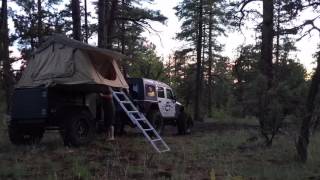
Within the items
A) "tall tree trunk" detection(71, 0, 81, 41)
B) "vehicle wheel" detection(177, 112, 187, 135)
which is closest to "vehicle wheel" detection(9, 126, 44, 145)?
"tall tree trunk" detection(71, 0, 81, 41)

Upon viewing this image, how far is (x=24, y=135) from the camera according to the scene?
50.6ft

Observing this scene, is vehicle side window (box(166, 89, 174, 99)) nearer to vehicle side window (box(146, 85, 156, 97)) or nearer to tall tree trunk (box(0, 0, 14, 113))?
vehicle side window (box(146, 85, 156, 97))

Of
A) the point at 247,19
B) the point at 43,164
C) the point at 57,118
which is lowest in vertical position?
the point at 43,164

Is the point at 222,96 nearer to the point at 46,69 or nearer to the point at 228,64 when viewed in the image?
the point at 228,64

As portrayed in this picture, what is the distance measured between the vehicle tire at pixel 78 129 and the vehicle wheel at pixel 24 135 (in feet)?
4.39

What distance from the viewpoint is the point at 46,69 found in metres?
15.3

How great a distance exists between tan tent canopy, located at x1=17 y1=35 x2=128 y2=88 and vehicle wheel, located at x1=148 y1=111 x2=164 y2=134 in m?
4.58

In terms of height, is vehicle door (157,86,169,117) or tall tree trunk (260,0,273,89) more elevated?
tall tree trunk (260,0,273,89)

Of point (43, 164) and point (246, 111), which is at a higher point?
point (246, 111)

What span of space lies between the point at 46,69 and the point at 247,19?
8.28 m

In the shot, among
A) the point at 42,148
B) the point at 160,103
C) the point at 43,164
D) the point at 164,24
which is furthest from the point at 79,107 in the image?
the point at 164,24

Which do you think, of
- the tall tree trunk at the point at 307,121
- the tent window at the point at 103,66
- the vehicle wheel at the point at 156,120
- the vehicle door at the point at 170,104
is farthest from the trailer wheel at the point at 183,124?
the tall tree trunk at the point at 307,121

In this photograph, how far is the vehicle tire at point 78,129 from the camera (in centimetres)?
1423

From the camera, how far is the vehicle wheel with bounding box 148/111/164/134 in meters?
20.6
